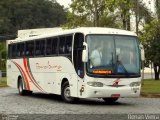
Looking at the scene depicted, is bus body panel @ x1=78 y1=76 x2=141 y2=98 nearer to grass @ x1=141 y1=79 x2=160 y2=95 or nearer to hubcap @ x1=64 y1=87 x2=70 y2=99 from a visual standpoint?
hubcap @ x1=64 y1=87 x2=70 y2=99

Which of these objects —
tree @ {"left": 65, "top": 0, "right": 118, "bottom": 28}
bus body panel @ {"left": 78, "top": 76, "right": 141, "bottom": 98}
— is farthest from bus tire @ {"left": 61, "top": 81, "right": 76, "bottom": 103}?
tree @ {"left": 65, "top": 0, "right": 118, "bottom": 28}

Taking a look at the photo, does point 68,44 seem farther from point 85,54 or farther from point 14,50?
point 14,50

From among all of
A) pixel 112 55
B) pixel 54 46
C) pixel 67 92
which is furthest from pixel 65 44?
pixel 112 55

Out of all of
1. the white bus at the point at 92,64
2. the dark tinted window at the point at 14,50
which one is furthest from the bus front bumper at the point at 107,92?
the dark tinted window at the point at 14,50

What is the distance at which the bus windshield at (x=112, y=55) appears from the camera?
20.5 metres

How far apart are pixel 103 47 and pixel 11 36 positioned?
81.8 meters

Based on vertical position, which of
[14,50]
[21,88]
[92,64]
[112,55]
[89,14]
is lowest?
[21,88]

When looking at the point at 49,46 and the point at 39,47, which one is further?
the point at 39,47

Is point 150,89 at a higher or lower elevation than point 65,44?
lower

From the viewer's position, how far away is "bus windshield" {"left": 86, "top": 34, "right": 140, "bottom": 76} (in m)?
20.5

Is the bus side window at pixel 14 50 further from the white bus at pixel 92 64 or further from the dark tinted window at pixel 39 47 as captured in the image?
the white bus at pixel 92 64

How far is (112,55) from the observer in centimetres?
2080

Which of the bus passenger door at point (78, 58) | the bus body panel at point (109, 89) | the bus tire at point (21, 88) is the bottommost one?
the bus tire at point (21, 88)

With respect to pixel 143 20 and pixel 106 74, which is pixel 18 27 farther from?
pixel 106 74
